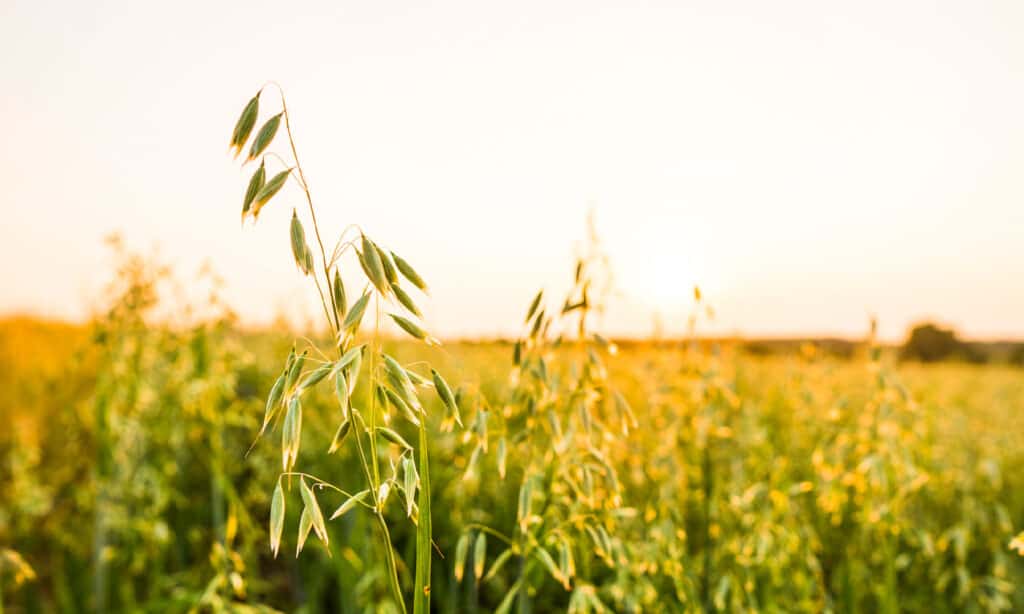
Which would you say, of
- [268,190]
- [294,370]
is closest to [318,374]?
[294,370]

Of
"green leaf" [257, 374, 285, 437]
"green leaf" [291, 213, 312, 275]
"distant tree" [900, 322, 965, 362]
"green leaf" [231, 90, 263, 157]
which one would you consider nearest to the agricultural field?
"green leaf" [257, 374, 285, 437]

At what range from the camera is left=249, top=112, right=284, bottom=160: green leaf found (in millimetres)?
1239

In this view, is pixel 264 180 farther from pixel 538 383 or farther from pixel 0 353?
pixel 0 353

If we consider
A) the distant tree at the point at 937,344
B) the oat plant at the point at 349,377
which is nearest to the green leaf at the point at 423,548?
the oat plant at the point at 349,377

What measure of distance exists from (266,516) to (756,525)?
3.13 metres

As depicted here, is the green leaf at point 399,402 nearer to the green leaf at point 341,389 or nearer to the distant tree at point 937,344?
the green leaf at point 341,389

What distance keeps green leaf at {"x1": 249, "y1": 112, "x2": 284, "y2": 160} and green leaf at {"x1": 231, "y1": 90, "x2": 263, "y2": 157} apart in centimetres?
2

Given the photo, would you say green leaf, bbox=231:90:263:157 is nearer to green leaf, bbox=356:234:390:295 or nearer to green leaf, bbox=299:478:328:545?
green leaf, bbox=356:234:390:295

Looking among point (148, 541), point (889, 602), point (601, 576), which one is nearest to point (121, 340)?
point (148, 541)

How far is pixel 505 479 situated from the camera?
356 cm

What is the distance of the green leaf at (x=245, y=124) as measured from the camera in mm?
1242

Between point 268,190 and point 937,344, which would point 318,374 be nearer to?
point 268,190

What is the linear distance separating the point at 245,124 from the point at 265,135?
0.13ft

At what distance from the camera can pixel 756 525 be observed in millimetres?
2641
